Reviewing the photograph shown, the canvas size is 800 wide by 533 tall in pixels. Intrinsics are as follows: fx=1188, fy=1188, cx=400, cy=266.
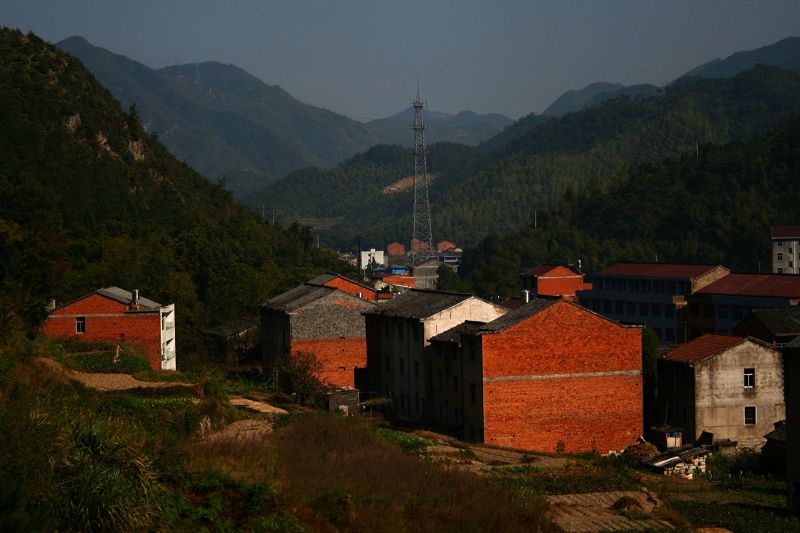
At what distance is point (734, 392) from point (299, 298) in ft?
63.2

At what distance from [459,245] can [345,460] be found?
163211mm

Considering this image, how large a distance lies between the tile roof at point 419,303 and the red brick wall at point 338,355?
195 centimetres

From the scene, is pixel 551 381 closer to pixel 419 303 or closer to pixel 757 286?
pixel 419 303

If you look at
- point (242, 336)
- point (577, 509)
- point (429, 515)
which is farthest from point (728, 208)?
point (429, 515)

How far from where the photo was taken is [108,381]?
111 ft

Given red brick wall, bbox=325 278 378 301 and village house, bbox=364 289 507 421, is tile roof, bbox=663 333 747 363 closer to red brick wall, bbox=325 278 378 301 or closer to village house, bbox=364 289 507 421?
village house, bbox=364 289 507 421

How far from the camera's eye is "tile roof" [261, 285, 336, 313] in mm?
44450

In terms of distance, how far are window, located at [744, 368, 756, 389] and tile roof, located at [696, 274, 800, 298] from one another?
19.2 metres

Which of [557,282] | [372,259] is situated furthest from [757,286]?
[372,259]

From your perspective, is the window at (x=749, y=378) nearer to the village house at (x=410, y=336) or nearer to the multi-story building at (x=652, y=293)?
the village house at (x=410, y=336)

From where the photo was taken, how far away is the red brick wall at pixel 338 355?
43.4 m

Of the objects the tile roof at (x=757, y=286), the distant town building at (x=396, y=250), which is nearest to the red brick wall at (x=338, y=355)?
the tile roof at (x=757, y=286)

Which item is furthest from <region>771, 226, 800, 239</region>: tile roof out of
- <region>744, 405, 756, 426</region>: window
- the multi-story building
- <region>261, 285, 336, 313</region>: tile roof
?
<region>744, 405, 756, 426</region>: window

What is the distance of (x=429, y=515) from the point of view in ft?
51.4
